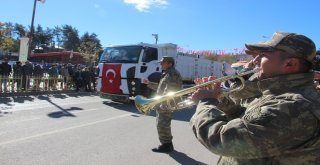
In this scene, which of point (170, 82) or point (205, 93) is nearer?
point (205, 93)

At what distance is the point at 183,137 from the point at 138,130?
121 cm

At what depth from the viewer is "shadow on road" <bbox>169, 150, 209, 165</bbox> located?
20.2 feet

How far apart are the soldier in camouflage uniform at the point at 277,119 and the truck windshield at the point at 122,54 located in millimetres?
11981

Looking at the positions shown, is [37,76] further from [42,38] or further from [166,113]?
[42,38]

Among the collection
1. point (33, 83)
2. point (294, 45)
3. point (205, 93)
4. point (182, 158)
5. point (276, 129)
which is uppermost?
point (294, 45)

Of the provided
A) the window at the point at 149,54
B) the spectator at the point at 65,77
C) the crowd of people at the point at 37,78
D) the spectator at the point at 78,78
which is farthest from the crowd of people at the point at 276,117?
the spectator at the point at 78,78

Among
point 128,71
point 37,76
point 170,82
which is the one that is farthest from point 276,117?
point 37,76

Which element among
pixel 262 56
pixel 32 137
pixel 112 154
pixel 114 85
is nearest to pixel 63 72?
pixel 114 85

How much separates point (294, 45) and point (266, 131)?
518 mm

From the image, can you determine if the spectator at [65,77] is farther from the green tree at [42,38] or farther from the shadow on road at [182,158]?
the green tree at [42,38]

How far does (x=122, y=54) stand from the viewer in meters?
14.4

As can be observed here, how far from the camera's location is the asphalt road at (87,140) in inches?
236

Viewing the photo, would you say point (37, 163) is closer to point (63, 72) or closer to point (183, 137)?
point (183, 137)

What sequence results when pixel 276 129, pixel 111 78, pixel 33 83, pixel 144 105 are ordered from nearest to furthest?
pixel 276 129 < pixel 144 105 < pixel 111 78 < pixel 33 83
